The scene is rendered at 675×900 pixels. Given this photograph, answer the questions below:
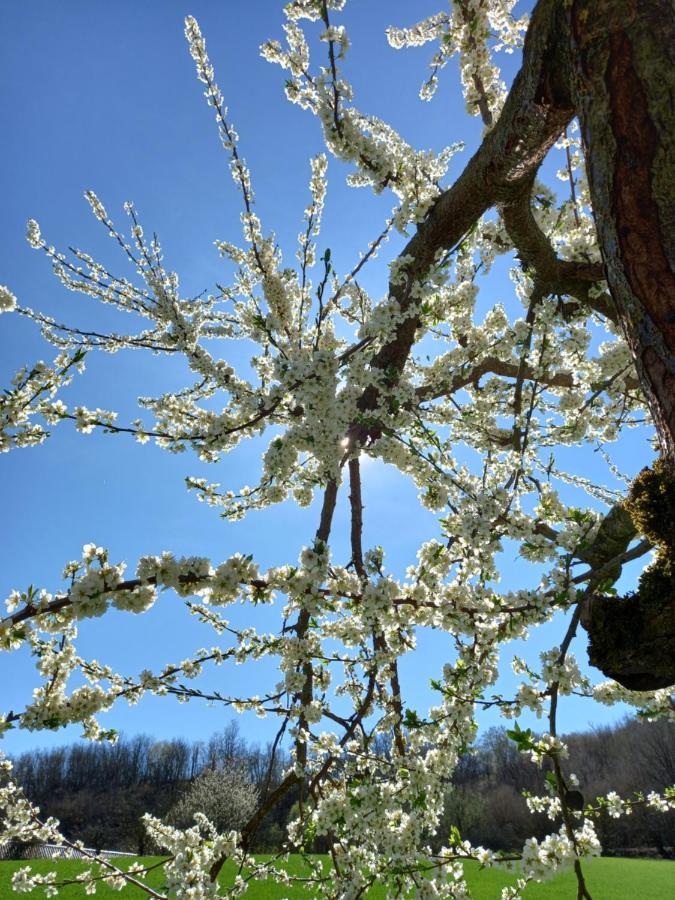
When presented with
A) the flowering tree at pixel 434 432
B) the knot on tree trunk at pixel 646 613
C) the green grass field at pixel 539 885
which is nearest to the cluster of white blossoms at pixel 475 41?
the flowering tree at pixel 434 432

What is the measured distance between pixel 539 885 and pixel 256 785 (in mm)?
20481

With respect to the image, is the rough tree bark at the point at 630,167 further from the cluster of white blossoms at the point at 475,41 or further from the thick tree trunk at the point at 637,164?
the cluster of white blossoms at the point at 475,41

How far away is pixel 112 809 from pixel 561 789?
68.0m

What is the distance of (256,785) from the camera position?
3425cm

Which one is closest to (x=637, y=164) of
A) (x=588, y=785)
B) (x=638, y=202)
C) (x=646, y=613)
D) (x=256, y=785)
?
(x=638, y=202)

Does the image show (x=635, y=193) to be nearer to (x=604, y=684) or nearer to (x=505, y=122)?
(x=505, y=122)

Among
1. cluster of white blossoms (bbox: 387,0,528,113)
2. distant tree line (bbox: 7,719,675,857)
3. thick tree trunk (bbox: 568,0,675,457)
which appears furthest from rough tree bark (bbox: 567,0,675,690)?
distant tree line (bbox: 7,719,675,857)

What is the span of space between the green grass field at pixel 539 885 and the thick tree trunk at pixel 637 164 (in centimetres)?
1810

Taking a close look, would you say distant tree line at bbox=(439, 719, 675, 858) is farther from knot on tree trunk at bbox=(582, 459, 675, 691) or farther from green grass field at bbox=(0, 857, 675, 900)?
knot on tree trunk at bbox=(582, 459, 675, 691)

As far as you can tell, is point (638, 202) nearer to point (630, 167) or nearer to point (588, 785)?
point (630, 167)

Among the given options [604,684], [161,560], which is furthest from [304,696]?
[604,684]

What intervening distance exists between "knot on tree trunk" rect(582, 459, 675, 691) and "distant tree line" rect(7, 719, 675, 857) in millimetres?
30700

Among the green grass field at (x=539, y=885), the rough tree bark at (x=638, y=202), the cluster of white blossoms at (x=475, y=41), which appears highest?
the cluster of white blossoms at (x=475, y=41)

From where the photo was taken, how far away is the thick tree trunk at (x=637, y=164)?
1459 millimetres
